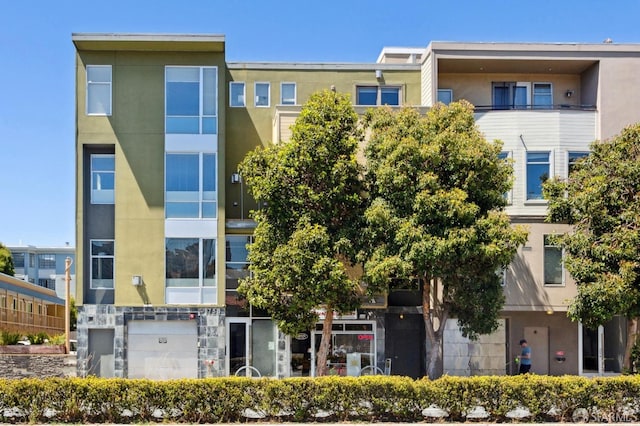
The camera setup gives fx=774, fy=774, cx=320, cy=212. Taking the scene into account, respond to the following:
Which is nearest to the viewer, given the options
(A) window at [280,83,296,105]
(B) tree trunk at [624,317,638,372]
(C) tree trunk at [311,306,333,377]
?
(B) tree trunk at [624,317,638,372]

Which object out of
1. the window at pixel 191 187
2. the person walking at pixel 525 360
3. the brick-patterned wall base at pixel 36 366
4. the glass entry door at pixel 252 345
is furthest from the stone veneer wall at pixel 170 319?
the person walking at pixel 525 360

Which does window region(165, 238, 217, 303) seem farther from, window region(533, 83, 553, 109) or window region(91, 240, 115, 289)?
window region(533, 83, 553, 109)

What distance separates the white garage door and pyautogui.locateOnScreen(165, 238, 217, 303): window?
3.35ft

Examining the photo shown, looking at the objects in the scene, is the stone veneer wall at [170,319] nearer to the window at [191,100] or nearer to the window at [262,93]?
the window at [191,100]

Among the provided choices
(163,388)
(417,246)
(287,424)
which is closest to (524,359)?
(417,246)


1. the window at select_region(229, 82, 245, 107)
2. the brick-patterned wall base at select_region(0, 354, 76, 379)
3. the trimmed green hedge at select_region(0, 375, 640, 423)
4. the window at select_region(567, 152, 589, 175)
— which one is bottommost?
the brick-patterned wall base at select_region(0, 354, 76, 379)

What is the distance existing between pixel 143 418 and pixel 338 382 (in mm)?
4803

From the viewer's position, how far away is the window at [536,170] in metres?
27.7

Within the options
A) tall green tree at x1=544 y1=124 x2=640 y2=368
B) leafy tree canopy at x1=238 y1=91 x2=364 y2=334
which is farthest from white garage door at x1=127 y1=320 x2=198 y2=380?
tall green tree at x1=544 y1=124 x2=640 y2=368

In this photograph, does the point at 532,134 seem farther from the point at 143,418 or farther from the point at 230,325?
the point at 143,418

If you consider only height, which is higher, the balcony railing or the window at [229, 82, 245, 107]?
the window at [229, 82, 245, 107]

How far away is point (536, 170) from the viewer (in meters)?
27.8

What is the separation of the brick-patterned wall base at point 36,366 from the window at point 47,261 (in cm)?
7041

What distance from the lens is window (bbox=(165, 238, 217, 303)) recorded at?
27312 millimetres
